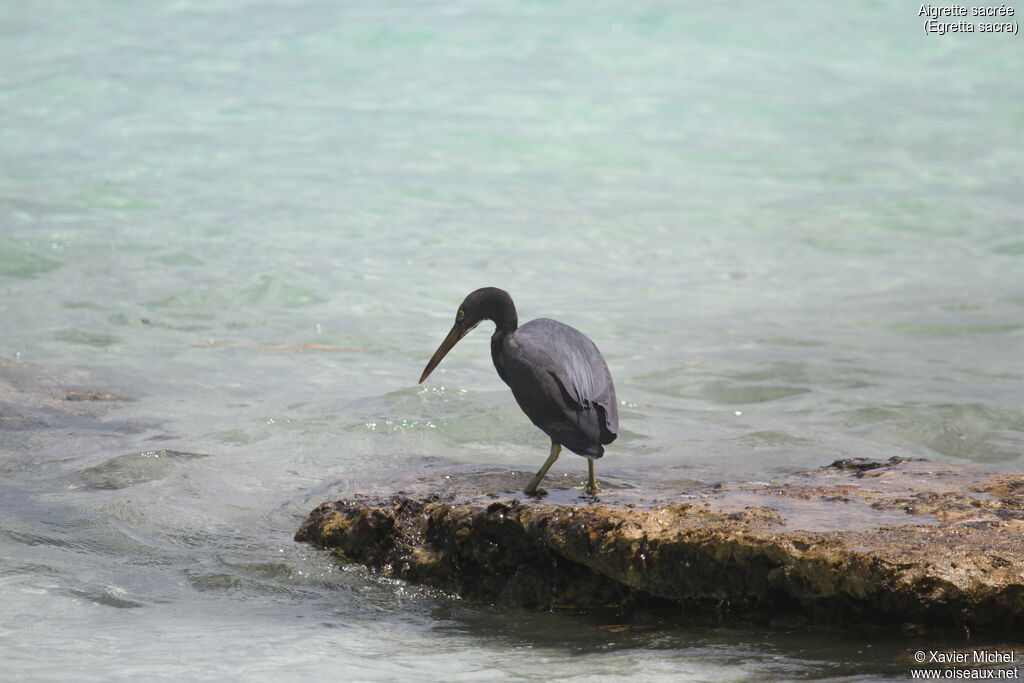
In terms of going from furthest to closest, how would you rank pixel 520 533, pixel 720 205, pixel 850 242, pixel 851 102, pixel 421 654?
pixel 851 102 < pixel 720 205 < pixel 850 242 < pixel 520 533 < pixel 421 654

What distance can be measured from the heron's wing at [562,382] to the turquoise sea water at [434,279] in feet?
1.62

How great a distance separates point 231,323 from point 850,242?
18.8 ft

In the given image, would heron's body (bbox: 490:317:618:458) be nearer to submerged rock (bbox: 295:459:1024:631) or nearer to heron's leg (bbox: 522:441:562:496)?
heron's leg (bbox: 522:441:562:496)

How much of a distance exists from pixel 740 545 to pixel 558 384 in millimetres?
1000

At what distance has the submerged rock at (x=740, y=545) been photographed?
10.9 feet

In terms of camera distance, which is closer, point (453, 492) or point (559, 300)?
point (453, 492)

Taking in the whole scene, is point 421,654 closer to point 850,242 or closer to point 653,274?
point 653,274

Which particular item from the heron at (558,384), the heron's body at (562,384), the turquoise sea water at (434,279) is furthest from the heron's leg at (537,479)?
the turquoise sea water at (434,279)

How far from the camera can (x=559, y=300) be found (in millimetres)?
9383

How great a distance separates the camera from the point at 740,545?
352cm

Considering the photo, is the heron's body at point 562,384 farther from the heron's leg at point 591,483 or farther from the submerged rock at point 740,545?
the submerged rock at point 740,545

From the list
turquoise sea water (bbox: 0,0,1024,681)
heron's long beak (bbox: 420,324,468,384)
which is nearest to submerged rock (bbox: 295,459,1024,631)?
turquoise sea water (bbox: 0,0,1024,681)

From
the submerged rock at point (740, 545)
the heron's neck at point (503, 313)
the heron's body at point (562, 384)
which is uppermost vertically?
the heron's neck at point (503, 313)

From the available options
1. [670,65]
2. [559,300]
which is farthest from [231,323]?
[670,65]
